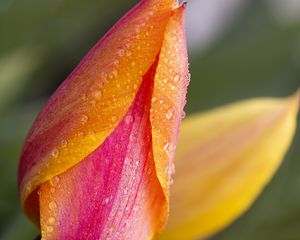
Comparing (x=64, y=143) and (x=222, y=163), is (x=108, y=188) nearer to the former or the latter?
(x=64, y=143)

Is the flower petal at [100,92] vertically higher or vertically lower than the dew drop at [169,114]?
higher

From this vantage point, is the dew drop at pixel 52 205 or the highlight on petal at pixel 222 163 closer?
the dew drop at pixel 52 205

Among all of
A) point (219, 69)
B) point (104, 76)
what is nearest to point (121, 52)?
point (104, 76)

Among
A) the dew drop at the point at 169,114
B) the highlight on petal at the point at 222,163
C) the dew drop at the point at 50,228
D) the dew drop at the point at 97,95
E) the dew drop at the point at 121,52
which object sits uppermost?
the dew drop at the point at 121,52

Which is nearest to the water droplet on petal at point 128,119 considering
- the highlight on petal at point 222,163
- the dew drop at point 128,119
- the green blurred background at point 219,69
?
the dew drop at point 128,119

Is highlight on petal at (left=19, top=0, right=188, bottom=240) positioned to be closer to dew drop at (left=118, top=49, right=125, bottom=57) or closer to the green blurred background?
dew drop at (left=118, top=49, right=125, bottom=57)

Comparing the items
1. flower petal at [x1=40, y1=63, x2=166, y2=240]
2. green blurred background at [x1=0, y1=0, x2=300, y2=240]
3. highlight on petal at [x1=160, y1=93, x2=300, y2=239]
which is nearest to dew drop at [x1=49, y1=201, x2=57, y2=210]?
flower petal at [x1=40, y1=63, x2=166, y2=240]

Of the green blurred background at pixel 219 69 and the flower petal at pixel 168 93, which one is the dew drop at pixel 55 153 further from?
the green blurred background at pixel 219 69

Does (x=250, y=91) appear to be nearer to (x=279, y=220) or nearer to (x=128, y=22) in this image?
(x=279, y=220)
